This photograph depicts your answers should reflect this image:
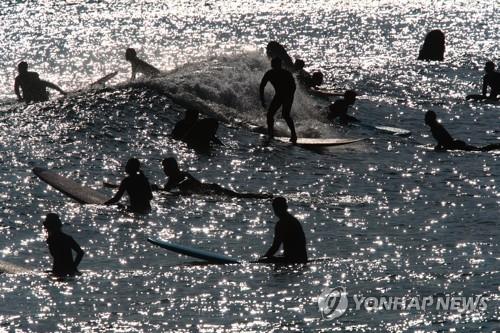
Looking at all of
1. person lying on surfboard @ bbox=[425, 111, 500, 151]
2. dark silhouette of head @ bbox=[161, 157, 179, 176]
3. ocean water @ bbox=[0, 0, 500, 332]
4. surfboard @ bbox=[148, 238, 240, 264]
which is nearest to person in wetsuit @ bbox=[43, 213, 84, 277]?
ocean water @ bbox=[0, 0, 500, 332]

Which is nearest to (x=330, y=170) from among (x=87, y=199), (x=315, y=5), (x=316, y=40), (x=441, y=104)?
(x=87, y=199)

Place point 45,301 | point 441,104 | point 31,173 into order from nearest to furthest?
point 45,301
point 31,173
point 441,104

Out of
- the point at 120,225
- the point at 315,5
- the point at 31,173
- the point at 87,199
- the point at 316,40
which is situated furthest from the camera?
the point at 315,5

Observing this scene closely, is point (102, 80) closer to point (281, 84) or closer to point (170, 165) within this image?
→ point (281, 84)

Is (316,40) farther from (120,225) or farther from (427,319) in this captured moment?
(427,319)

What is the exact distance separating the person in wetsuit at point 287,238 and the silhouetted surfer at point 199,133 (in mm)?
10390

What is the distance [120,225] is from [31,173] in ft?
16.0

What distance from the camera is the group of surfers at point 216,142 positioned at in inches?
609

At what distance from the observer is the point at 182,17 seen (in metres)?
95.6

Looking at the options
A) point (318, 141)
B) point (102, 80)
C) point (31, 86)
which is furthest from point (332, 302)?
point (102, 80)

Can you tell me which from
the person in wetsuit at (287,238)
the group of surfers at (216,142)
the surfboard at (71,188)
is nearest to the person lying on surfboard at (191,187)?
the group of surfers at (216,142)

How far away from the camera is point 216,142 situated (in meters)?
26.6

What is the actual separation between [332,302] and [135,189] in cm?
707

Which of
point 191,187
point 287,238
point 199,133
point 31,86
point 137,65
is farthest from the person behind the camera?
point 137,65
